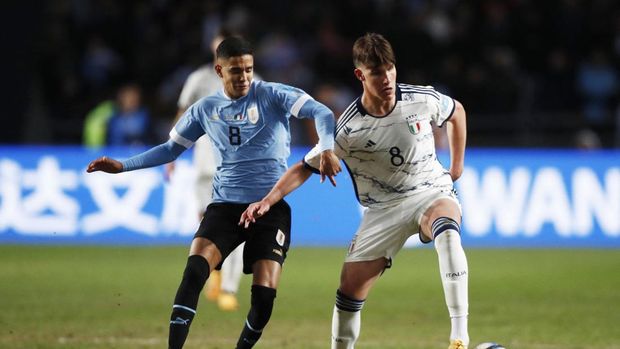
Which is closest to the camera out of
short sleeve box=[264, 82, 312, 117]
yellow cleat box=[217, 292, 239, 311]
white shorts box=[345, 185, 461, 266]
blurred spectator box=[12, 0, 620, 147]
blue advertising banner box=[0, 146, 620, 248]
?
white shorts box=[345, 185, 461, 266]

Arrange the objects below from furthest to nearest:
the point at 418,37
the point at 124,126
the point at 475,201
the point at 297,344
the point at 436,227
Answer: the point at 418,37 < the point at 124,126 < the point at 475,201 < the point at 297,344 < the point at 436,227

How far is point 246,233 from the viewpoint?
814 centimetres

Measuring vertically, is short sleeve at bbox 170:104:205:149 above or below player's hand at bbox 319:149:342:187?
above

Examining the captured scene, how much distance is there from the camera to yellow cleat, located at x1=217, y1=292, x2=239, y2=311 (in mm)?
11516

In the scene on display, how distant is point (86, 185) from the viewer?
17391 millimetres

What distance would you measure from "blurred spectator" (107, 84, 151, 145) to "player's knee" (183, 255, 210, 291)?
11.9 meters

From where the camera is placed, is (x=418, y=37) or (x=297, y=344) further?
(x=418, y=37)

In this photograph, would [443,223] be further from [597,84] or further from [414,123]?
[597,84]

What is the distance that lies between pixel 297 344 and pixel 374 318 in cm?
176

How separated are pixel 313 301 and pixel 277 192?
14.8 ft

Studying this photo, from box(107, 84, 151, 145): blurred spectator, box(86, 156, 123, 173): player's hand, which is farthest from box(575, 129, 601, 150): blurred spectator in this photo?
box(86, 156, 123, 173): player's hand

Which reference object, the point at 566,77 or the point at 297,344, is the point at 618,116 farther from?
the point at 297,344

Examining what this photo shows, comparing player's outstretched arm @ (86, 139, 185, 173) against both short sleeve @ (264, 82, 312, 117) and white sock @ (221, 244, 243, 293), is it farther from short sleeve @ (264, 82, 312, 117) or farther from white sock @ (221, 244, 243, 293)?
white sock @ (221, 244, 243, 293)

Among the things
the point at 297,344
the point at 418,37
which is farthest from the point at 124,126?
the point at 297,344
